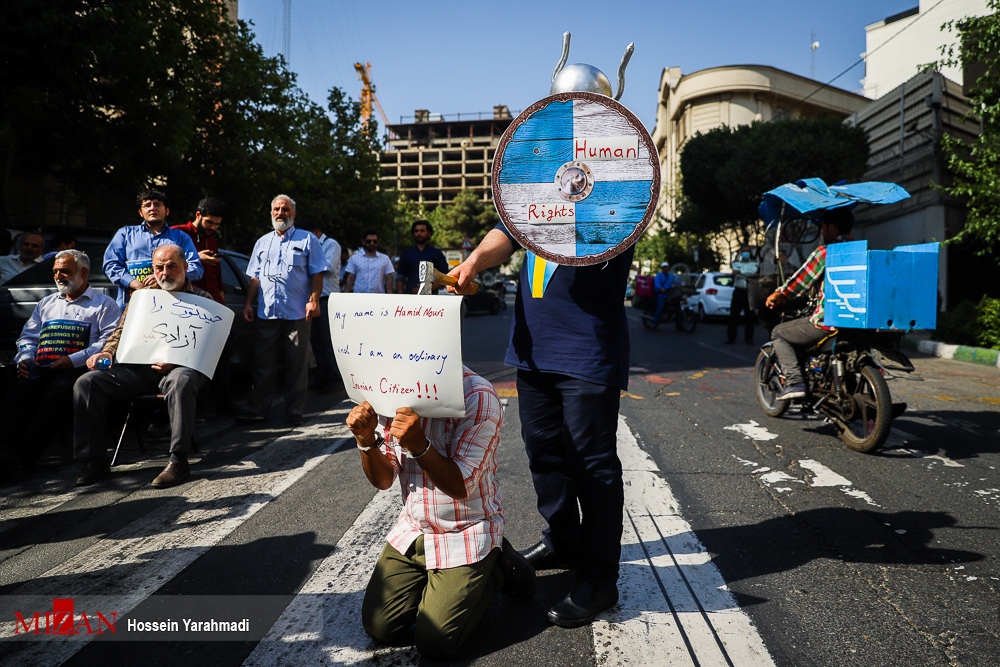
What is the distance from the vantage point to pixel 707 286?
66.3ft

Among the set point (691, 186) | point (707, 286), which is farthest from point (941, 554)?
point (691, 186)

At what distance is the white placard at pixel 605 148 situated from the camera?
2336 mm

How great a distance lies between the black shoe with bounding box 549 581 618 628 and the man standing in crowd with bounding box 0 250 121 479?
3720mm

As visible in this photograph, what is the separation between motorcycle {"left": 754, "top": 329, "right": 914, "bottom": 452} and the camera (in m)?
4.72

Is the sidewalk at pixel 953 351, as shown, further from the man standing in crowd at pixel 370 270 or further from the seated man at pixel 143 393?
the seated man at pixel 143 393

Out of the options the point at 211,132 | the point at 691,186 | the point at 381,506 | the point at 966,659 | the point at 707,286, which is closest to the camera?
the point at 966,659

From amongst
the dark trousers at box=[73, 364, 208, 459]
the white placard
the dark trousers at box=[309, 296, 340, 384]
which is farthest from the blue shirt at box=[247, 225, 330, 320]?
the white placard

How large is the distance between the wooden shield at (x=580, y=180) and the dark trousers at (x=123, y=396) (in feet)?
9.78

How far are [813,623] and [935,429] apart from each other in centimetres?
402

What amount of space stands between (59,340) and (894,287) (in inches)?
226

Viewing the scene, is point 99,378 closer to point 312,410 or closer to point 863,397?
point 312,410

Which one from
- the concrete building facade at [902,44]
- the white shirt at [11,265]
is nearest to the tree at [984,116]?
the white shirt at [11,265]

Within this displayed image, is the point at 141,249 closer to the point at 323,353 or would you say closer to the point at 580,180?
the point at 323,353

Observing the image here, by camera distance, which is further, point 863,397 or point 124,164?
point 124,164
